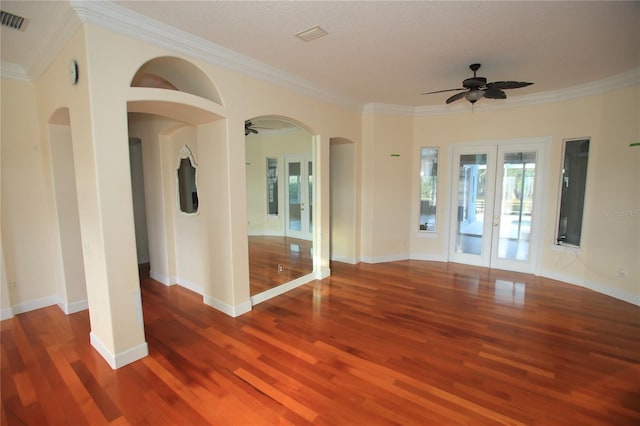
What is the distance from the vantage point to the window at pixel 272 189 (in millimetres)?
6219

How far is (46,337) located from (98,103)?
2.65 m

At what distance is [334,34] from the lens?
2920mm

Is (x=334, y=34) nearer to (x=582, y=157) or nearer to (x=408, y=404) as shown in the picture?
(x=408, y=404)

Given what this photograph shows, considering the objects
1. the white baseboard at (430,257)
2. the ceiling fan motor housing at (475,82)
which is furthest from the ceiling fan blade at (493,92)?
the white baseboard at (430,257)

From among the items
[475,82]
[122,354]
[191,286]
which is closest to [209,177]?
[191,286]

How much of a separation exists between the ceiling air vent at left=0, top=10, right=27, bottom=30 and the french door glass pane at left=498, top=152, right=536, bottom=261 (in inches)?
261

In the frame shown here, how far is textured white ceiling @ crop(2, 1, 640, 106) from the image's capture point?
8.15ft

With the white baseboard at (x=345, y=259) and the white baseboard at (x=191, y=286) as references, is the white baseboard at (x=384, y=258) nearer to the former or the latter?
the white baseboard at (x=345, y=259)

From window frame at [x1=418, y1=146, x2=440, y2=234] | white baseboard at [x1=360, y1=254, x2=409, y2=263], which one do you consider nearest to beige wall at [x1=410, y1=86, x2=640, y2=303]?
window frame at [x1=418, y1=146, x2=440, y2=234]

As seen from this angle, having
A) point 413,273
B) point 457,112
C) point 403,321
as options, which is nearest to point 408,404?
point 403,321

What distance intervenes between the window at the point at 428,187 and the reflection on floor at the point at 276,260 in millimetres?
2488

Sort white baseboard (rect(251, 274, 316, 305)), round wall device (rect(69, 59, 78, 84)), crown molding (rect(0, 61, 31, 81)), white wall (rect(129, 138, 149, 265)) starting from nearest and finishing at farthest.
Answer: round wall device (rect(69, 59, 78, 84)) → crown molding (rect(0, 61, 31, 81)) → white baseboard (rect(251, 274, 316, 305)) → white wall (rect(129, 138, 149, 265))

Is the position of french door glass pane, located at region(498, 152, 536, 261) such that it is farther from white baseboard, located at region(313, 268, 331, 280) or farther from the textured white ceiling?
white baseboard, located at region(313, 268, 331, 280)

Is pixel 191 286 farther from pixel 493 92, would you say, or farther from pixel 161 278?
pixel 493 92
